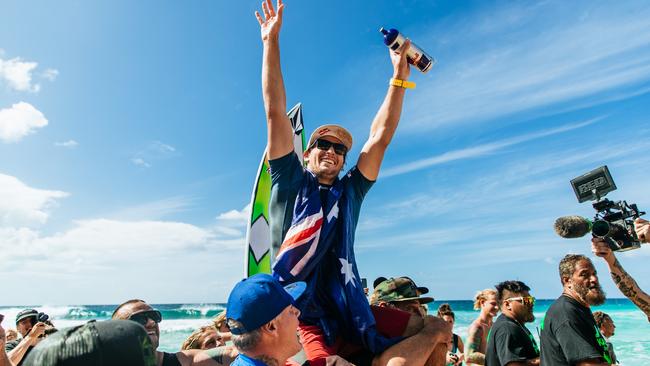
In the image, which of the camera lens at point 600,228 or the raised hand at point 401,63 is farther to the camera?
the camera lens at point 600,228

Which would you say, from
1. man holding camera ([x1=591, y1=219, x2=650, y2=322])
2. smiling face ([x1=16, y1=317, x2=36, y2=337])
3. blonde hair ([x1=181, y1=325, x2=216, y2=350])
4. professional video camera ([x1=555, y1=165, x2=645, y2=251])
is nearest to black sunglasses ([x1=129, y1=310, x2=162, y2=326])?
blonde hair ([x1=181, y1=325, x2=216, y2=350])

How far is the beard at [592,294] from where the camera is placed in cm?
382

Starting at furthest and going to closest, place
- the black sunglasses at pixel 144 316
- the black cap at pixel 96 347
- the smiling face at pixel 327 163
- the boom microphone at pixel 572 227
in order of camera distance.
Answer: the boom microphone at pixel 572 227
the black sunglasses at pixel 144 316
the smiling face at pixel 327 163
the black cap at pixel 96 347

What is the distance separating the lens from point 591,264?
157 inches

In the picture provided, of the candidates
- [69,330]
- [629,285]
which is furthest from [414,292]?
[629,285]

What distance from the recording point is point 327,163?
2404 millimetres

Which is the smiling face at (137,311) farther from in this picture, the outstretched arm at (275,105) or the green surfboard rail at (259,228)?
the green surfboard rail at (259,228)

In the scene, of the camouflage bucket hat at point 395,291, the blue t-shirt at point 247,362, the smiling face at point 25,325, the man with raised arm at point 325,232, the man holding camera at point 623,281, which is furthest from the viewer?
the smiling face at point 25,325

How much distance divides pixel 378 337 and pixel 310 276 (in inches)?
16.1

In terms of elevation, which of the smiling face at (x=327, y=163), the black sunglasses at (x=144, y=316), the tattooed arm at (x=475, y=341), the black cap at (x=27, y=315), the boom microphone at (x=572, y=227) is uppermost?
the smiling face at (x=327, y=163)

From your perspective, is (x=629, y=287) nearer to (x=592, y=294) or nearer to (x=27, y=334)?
(x=592, y=294)

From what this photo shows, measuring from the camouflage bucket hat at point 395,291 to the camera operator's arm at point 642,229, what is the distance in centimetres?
175

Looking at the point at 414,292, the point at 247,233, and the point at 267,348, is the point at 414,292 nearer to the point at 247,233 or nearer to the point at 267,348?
the point at 267,348

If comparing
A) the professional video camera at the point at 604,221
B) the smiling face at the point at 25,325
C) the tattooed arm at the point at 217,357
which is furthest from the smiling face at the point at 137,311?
the smiling face at the point at 25,325
